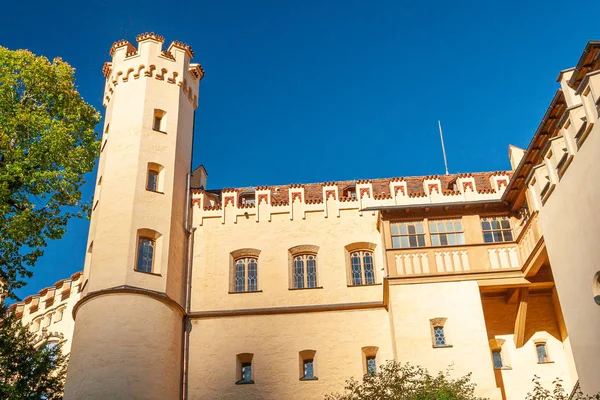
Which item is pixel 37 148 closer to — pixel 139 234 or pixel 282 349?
pixel 139 234

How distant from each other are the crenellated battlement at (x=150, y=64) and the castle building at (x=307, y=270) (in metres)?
0.09

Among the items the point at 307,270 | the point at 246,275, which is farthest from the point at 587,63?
the point at 246,275

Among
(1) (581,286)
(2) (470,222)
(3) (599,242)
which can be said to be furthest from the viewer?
(2) (470,222)

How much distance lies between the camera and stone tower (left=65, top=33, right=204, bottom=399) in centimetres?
2369

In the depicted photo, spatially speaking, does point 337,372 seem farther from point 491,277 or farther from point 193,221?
point 193,221

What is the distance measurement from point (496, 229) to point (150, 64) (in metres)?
16.0

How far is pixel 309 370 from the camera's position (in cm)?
2609

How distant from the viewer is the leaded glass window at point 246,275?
2802 centimetres

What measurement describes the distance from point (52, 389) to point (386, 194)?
49.4 ft

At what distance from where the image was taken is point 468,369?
22.8 meters

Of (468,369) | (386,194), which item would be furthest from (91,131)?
(468,369)

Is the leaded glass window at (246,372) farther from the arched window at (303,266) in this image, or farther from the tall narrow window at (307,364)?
the arched window at (303,266)

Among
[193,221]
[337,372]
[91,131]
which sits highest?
[91,131]

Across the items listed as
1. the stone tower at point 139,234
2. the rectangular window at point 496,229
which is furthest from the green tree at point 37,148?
the rectangular window at point 496,229
